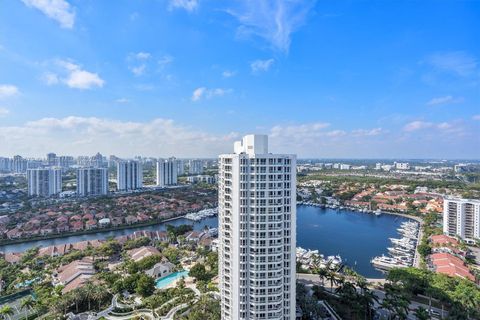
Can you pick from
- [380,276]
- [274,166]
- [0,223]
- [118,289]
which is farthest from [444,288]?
[0,223]

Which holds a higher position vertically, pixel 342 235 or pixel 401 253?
pixel 401 253

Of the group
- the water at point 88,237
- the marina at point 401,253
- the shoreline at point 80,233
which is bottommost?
the water at point 88,237

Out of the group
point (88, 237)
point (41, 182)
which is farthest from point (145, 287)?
point (41, 182)

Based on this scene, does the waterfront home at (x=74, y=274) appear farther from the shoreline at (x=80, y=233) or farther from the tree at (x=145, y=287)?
the shoreline at (x=80, y=233)

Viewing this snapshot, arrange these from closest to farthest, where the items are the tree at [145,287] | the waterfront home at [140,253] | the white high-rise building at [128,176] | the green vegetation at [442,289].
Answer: the green vegetation at [442,289], the tree at [145,287], the waterfront home at [140,253], the white high-rise building at [128,176]

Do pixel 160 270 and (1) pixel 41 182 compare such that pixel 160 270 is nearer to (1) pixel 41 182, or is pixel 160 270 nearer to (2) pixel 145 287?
(2) pixel 145 287

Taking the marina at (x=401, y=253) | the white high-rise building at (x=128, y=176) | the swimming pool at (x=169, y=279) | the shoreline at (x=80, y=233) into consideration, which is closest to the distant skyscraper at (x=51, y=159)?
the white high-rise building at (x=128, y=176)

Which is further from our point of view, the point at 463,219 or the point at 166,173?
the point at 166,173
